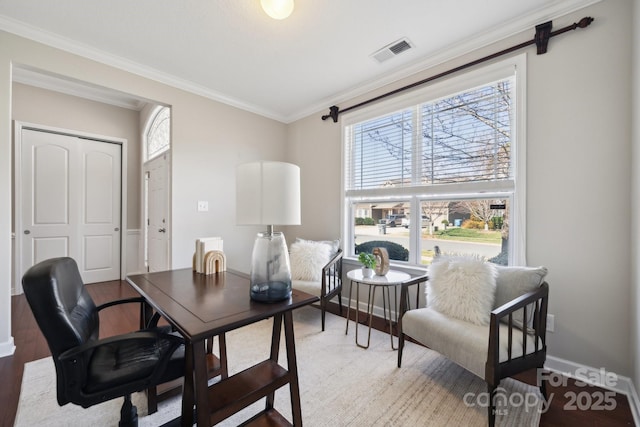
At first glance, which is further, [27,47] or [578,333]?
[27,47]

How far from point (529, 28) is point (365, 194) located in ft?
6.36

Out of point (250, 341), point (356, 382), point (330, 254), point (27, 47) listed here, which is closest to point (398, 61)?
point (330, 254)

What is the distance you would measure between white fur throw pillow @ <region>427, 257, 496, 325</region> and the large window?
0.52 metres

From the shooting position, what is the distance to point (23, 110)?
352cm

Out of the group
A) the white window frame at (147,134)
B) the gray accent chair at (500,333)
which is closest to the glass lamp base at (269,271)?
the gray accent chair at (500,333)

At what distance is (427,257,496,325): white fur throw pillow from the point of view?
176 centimetres

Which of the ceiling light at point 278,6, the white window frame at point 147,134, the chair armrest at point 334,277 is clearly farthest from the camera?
the white window frame at point 147,134

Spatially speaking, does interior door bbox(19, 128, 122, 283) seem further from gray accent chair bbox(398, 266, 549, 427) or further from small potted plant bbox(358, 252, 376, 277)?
gray accent chair bbox(398, 266, 549, 427)

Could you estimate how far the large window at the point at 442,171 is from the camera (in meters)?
2.16

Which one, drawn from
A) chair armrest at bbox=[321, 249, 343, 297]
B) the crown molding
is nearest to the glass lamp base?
chair armrest at bbox=[321, 249, 343, 297]

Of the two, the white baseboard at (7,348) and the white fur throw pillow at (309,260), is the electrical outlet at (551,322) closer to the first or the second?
the white fur throw pillow at (309,260)

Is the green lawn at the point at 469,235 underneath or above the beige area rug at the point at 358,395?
above

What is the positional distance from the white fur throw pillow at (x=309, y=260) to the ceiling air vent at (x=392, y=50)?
79.4 inches

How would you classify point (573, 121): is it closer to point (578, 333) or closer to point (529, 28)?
point (529, 28)
